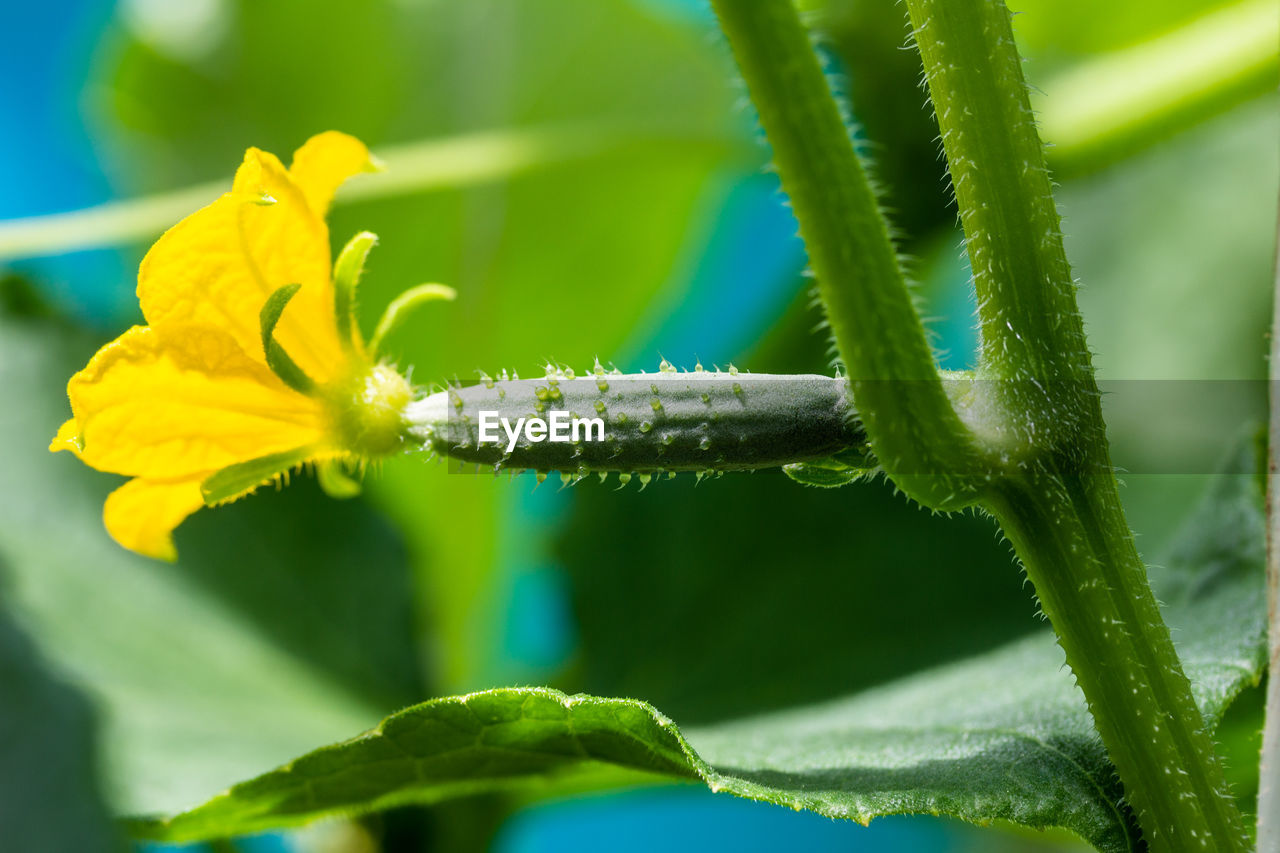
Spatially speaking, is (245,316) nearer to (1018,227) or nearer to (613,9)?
(1018,227)

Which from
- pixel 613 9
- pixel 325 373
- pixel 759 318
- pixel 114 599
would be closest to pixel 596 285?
pixel 759 318

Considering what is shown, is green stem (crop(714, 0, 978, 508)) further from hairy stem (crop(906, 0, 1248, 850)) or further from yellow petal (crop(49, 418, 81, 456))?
yellow petal (crop(49, 418, 81, 456))

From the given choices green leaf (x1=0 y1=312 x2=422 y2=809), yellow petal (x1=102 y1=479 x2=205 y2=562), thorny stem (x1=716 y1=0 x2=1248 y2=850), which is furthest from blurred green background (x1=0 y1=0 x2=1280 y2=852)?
thorny stem (x1=716 y1=0 x2=1248 y2=850)

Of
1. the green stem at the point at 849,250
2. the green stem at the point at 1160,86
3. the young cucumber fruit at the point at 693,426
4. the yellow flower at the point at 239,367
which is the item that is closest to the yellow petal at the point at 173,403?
the yellow flower at the point at 239,367

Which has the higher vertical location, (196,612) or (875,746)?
Answer: (196,612)

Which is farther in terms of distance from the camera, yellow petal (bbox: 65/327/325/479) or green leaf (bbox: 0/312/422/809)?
green leaf (bbox: 0/312/422/809)

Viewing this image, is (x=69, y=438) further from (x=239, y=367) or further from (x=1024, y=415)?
(x=1024, y=415)

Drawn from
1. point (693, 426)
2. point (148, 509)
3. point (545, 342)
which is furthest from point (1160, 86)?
point (148, 509)
